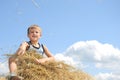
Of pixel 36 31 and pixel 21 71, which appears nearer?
pixel 21 71

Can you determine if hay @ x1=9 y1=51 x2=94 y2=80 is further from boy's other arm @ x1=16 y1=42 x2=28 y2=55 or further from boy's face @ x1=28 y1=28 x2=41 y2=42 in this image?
boy's face @ x1=28 y1=28 x2=41 y2=42

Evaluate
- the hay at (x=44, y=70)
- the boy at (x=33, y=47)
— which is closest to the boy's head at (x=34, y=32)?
the boy at (x=33, y=47)

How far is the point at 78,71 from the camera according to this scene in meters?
8.12

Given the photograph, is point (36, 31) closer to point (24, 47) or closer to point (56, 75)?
point (24, 47)

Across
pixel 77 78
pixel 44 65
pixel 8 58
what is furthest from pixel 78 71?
pixel 8 58

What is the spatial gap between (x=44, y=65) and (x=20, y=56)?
519 millimetres

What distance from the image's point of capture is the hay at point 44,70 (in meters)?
7.50

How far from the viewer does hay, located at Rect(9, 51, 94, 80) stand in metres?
7.50

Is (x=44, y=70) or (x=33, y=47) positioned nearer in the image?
(x=44, y=70)

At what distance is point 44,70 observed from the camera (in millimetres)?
7590

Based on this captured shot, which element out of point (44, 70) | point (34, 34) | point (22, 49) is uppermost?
point (34, 34)

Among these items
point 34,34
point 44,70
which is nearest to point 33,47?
point 34,34

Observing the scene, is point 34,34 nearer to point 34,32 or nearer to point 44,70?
point 34,32

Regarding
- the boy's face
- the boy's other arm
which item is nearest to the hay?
the boy's other arm
